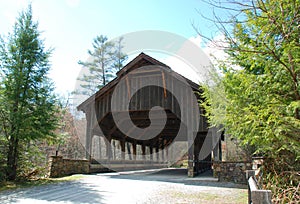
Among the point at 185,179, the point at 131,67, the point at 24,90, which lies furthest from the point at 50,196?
the point at 131,67

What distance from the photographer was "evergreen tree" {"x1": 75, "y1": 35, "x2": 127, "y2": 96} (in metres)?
21.9

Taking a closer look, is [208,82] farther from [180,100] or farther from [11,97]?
[11,97]

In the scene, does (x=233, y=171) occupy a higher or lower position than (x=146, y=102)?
lower

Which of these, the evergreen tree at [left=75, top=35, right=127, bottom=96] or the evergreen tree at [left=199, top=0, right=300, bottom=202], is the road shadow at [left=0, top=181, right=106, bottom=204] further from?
the evergreen tree at [left=75, top=35, right=127, bottom=96]

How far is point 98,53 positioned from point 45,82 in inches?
554

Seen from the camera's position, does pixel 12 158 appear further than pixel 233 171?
No

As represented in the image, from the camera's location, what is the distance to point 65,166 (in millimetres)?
10242

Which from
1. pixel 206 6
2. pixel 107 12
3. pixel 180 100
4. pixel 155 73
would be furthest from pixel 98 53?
pixel 206 6

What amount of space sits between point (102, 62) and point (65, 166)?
546 inches

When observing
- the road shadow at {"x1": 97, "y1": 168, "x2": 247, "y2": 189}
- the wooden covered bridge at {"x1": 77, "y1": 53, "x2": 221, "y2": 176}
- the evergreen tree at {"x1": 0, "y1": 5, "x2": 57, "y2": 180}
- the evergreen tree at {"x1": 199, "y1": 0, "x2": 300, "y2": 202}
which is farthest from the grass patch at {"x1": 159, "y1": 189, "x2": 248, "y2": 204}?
the evergreen tree at {"x1": 0, "y1": 5, "x2": 57, "y2": 180}

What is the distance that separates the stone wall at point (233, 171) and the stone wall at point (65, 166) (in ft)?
Answer: 21.3

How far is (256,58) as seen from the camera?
4.15m

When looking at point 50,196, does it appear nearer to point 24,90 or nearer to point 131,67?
point 24,90

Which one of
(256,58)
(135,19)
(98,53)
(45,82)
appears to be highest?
(98,53)
